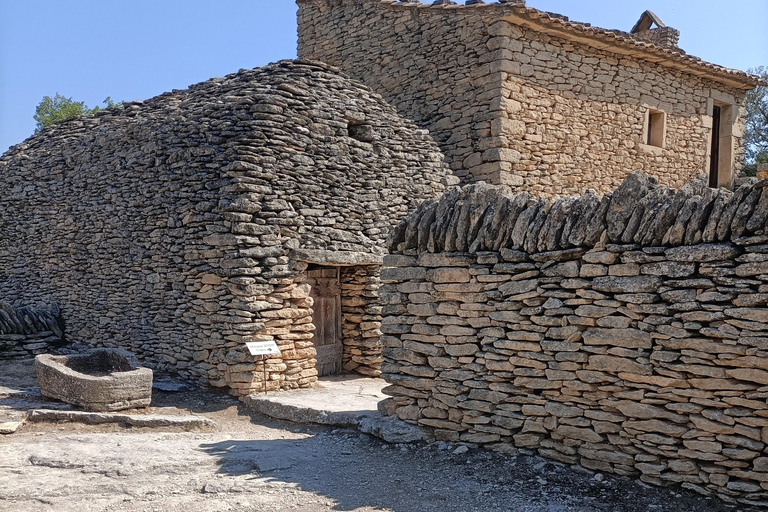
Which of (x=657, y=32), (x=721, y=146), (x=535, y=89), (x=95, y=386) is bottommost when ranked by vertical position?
(x=95, y=386)

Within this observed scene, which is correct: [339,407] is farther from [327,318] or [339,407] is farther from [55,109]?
[55,109]

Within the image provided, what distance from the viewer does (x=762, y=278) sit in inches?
168

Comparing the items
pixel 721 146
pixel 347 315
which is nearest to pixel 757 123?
pixel 721 146

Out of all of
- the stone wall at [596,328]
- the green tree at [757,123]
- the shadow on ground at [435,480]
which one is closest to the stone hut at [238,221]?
the shadow on ground at [435,480]

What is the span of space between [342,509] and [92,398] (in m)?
4.03

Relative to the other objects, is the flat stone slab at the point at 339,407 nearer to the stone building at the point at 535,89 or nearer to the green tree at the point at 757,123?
the stone building at the point at 535,89

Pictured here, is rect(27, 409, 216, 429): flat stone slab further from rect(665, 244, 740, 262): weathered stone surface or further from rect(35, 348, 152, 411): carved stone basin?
rect(665, 244, 740, 262): weathered stone surface

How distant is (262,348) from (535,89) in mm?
6967

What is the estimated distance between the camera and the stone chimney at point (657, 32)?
15.0 meters

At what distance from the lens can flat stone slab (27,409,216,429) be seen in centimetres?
708

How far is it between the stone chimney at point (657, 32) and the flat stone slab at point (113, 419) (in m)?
13.1

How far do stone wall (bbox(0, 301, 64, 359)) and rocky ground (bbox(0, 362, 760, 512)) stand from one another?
4.35m

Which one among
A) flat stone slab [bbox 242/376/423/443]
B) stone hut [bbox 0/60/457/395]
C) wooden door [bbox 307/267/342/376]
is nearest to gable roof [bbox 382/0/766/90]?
stone hut [bbox 0/60/457/395]

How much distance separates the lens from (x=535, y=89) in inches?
465
